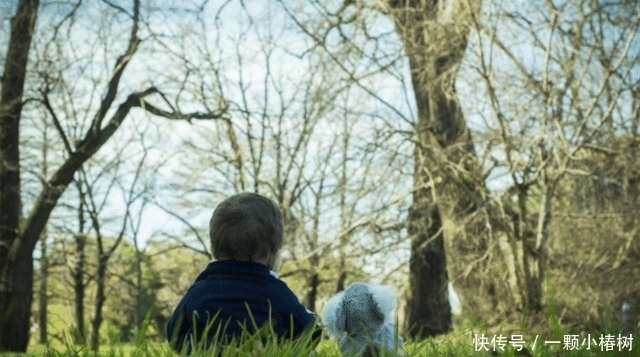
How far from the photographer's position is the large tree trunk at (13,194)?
13.4 meters

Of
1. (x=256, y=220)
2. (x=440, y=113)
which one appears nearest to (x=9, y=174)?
(x=440, y=113)

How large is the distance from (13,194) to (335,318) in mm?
12232

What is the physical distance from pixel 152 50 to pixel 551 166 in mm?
10349

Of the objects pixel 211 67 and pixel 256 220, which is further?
Answer: pixel 211 67

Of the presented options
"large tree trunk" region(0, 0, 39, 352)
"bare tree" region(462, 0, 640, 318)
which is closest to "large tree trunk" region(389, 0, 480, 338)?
"bare tree" region(462, 0, 640, 318)

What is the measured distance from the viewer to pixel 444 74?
28.8 ft

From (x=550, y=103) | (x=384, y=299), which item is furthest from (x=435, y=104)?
(x=384, y=299)

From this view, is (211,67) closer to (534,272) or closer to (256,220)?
(534,272)

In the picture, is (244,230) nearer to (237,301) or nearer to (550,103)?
(237,301)

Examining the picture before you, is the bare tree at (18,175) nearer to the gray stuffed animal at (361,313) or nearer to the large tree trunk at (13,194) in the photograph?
the large tree trunk at (13,194)

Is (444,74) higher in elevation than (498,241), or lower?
higher

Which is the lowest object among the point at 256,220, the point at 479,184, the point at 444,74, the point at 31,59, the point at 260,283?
the point at 260,283

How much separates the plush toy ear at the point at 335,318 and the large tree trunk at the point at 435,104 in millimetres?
5180

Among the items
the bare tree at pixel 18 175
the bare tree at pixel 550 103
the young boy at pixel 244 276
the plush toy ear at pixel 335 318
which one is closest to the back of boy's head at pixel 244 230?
the young boy at pixel 244 276
